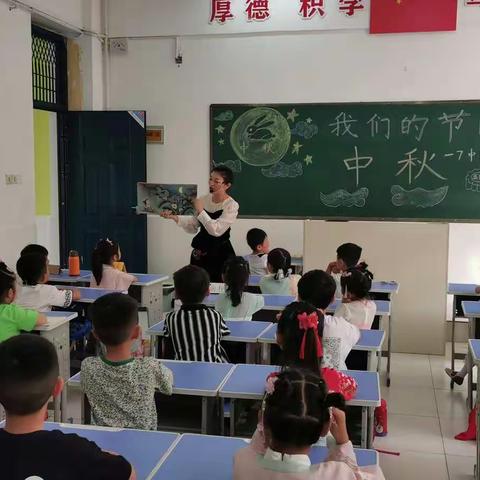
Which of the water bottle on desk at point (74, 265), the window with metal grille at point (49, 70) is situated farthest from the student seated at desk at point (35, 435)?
the window with metal grille at point (49, 70)

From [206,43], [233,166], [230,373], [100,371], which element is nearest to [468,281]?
[233,166]

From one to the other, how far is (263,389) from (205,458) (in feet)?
1.93

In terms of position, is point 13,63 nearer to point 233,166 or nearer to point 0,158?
point 0,158

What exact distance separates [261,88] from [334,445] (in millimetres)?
5332

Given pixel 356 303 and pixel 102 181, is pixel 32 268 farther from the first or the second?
pixel 102 181

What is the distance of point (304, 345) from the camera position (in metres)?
2.38

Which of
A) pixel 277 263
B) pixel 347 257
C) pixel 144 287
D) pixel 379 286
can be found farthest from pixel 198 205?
pixel 379 286

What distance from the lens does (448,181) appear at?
20.7 ft

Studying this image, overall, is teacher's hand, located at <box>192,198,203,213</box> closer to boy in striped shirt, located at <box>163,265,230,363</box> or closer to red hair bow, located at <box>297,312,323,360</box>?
boy in striped shirt, located at <box>163,265,230,363</box>

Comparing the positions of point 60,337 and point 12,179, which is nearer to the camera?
point 60,337

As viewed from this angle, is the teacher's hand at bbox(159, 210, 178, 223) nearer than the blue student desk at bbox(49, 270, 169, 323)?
Yes

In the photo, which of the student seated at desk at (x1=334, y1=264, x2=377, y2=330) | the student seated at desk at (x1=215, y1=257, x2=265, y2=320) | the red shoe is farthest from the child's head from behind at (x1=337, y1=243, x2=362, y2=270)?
the red shoe

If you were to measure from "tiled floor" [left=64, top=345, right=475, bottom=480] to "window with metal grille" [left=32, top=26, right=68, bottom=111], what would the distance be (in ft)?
11.4

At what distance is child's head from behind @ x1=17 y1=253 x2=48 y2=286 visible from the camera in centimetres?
386
